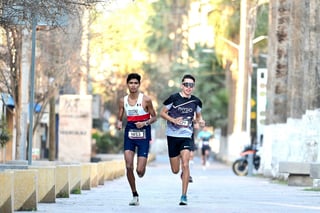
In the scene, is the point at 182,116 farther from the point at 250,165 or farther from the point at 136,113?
the point at 250,165

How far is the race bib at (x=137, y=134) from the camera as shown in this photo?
1700 centimetres

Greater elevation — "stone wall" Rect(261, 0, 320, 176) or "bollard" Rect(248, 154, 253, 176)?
"stone wall" Rect(261, 0, 320, 176)

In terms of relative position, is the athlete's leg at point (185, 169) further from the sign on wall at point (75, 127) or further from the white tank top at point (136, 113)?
the sign on wall at point (75, 127)

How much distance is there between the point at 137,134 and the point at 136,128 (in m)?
0.10

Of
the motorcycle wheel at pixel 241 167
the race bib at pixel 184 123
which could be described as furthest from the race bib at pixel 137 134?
the motorcycle wheel at pixel 241 167

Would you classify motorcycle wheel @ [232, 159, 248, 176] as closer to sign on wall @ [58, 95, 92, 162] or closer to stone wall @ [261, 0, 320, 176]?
stone wall @ [261, 0, 320, 176]

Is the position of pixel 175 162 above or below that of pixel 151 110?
below

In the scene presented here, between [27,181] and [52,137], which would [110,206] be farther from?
[52,137]

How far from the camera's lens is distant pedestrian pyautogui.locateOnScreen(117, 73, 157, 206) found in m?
17.0

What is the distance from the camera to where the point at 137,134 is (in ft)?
55.8

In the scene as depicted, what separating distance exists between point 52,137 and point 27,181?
98.2ft

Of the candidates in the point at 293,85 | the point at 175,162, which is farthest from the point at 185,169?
the point at 293,85

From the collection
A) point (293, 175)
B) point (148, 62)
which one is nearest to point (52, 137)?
point (293, 175)

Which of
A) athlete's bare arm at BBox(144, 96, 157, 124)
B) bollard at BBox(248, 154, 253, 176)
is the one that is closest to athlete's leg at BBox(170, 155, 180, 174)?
athlete's bare arm at BBox(144, 96, 157, 124)
